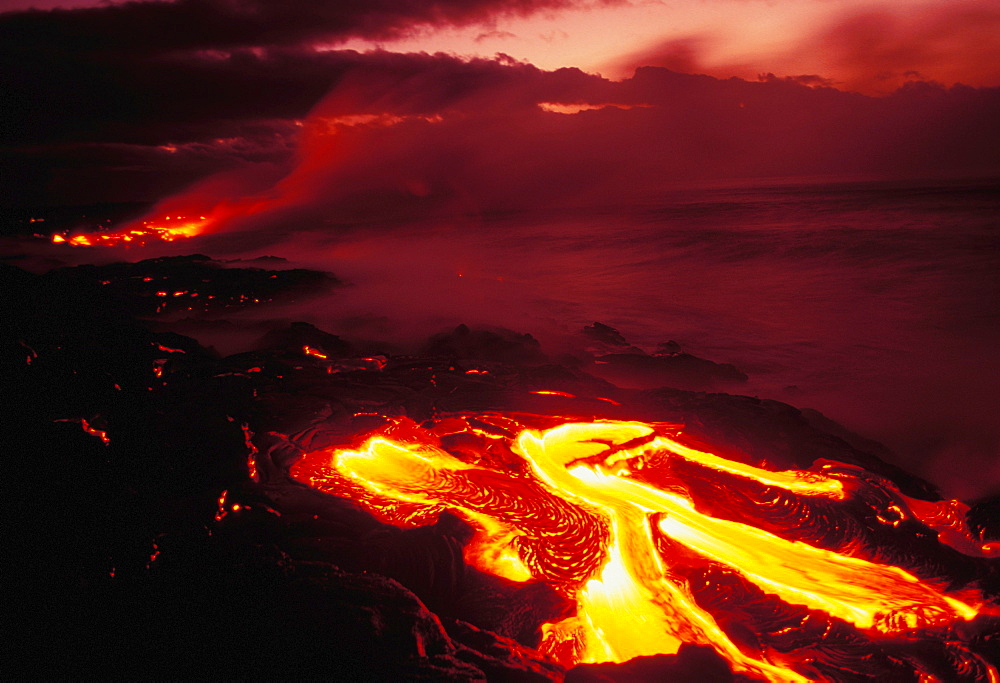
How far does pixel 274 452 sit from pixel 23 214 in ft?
126

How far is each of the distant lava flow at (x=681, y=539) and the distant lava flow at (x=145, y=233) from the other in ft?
74.9

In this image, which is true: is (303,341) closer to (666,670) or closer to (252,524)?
(252,524)

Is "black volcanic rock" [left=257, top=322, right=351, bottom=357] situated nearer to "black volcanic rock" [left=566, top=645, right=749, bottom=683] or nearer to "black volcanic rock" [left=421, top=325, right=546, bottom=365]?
"black volcanic rock" [left=421, top=325, right=546, bottom=365]

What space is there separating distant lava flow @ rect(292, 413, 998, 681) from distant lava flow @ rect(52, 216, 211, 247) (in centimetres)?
2282

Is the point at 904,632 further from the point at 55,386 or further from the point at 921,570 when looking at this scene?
the point at 55,386

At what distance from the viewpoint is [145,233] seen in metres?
24.5

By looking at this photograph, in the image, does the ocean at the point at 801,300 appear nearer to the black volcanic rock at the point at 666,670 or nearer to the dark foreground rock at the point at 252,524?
the dark foreground rock at the point at 252,524

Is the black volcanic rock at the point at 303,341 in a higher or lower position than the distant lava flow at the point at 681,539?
higher

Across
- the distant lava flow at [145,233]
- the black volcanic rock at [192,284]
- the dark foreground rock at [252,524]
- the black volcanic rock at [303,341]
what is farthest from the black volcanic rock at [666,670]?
the distant lava flow at [145,233]

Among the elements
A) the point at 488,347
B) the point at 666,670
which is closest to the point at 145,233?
the point at 488,347

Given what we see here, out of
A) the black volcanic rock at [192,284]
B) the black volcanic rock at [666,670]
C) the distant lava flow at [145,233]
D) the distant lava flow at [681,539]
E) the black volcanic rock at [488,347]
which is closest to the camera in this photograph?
the black volcanic rock at [666,670]

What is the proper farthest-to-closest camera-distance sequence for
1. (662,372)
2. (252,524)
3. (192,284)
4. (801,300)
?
(801,300) → (192,284) → (662,372) → (252,524)

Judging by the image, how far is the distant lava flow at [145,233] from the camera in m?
21.8

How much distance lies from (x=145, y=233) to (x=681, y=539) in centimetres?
2820
